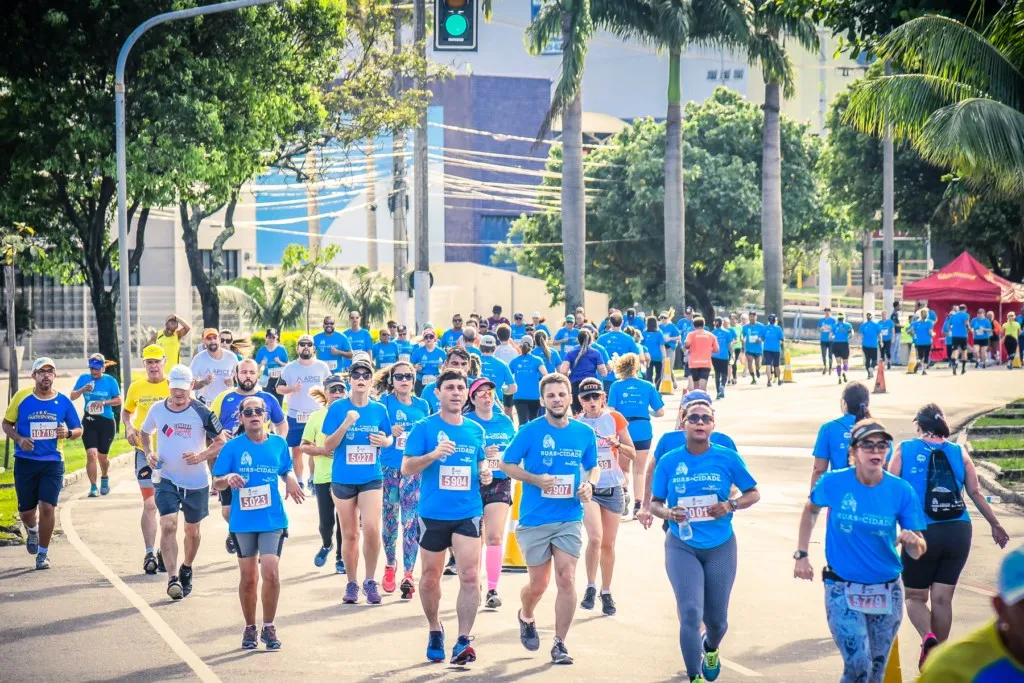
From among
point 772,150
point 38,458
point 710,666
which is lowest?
point 710,666

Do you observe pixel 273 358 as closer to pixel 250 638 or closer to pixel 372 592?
pixel 372 592

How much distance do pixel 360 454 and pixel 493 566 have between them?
1367mm

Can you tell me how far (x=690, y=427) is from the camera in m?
8.54

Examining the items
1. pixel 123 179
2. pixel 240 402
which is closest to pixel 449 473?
pixel 240 402

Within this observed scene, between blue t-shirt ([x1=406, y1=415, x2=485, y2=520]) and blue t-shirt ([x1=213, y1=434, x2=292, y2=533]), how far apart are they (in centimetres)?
103

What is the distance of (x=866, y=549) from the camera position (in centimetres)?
765

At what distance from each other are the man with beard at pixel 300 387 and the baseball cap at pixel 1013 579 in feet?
44.3

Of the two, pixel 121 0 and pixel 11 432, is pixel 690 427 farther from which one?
pixel 121 0

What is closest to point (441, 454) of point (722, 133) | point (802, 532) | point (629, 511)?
point (802, 532)

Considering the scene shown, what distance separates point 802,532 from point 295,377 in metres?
9.86

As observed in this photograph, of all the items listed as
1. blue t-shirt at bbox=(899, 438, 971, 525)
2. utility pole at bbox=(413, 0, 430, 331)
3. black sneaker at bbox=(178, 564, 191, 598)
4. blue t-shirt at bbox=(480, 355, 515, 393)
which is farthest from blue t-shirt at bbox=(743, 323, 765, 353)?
blue t-shirt at bbox=(899, 438, 971, 525)

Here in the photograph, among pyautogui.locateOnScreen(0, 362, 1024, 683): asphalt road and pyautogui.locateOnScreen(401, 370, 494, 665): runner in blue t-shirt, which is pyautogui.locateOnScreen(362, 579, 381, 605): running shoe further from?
pyautogui.locateOnScreen(401, 370, 494, 665): runner in blue t-shirt

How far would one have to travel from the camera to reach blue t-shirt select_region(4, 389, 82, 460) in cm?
1332

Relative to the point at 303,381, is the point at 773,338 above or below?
below
